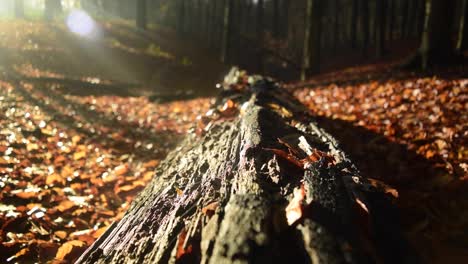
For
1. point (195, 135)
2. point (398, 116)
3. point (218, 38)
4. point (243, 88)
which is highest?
point (218, 38)

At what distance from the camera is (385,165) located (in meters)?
3.12

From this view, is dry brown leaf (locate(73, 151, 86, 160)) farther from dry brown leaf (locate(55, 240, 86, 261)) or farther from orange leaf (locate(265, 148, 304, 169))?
orange leaf (locate(265, 148, 304, 169))

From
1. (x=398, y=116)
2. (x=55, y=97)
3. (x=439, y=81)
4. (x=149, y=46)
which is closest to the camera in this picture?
(x=398, y=116)

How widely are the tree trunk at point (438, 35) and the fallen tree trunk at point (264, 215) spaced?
5.70 meters

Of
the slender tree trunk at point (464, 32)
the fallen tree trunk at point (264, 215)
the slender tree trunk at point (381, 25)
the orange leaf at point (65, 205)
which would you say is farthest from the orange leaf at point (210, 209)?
the slender tree trunk at point (381, 25)

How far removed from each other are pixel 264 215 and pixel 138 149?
12.6 feet

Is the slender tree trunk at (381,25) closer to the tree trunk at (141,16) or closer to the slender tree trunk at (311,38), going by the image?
the slender tree trunk at (311,38)

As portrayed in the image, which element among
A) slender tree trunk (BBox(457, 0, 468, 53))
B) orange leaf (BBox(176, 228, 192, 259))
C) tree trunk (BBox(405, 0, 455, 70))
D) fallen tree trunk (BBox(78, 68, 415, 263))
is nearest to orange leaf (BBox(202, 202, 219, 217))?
fallen tree trunk (BBox(78, 68, 415, 263))

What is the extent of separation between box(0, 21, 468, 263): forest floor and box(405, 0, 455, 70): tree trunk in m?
0.54

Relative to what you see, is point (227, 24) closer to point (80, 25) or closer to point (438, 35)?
point (80, 25)

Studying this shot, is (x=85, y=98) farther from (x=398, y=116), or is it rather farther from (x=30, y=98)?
(x=398, y=116)

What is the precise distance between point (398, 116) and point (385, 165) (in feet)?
4.35

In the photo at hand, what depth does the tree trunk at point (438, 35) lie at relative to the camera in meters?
6.17

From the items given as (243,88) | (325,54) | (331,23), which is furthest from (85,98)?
(331,23)
